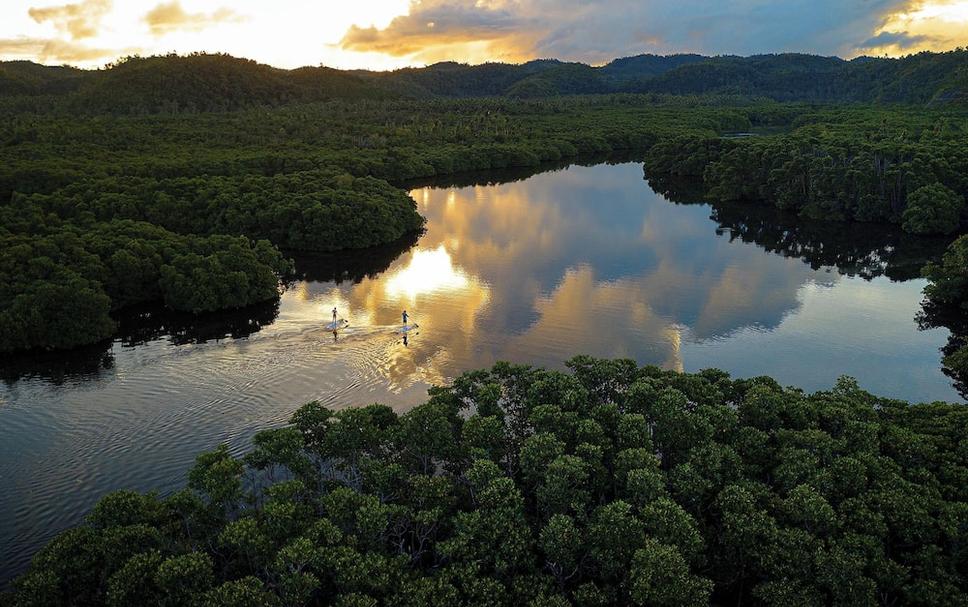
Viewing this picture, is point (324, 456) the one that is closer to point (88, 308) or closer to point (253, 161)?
point (88, 308)

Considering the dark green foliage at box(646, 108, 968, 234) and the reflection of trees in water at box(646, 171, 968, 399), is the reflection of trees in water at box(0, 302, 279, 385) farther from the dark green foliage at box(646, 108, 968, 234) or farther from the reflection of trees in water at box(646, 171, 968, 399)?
the dark green foliage at box(646, 108, 968, 234)

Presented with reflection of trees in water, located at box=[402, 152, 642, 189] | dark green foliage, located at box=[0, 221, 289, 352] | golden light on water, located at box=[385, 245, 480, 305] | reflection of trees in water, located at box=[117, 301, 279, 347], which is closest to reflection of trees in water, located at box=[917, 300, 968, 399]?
golden light on water, located at box=[385, 245, 480, 305]

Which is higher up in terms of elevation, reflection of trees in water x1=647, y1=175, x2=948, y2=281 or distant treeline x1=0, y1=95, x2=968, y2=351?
distant treeline x1=0, y1=95, x2=968, y2=351

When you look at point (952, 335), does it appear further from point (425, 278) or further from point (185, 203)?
point (185, 203)

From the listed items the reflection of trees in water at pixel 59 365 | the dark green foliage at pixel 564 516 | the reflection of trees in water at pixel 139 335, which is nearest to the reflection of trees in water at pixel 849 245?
the dark green foliage at pixel 564 516

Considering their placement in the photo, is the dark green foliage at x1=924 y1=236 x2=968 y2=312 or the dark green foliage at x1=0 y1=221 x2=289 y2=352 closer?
the dark green foliage at x1=0 y1=221 x2=289 y2=352

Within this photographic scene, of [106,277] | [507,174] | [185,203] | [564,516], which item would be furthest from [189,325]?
[507,174]
